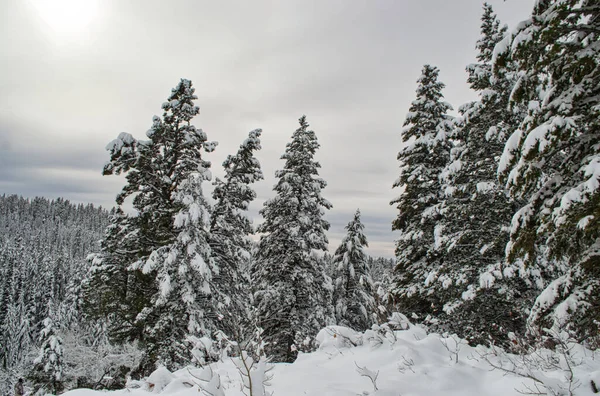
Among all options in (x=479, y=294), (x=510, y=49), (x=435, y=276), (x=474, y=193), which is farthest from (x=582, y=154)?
(x=435, y=276)

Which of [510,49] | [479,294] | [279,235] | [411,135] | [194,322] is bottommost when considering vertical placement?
[194,322]

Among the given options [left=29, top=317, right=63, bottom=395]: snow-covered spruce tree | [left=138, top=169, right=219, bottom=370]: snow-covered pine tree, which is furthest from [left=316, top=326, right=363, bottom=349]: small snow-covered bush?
[left=29, top=317, right=63, bottom=395]: snow-covered spruce tree

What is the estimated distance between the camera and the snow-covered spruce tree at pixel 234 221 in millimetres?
13938

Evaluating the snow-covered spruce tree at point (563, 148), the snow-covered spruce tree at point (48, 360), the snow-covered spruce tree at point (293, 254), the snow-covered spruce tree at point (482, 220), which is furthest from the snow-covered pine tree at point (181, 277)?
the snow-covered spruce tree at point (48, 360)

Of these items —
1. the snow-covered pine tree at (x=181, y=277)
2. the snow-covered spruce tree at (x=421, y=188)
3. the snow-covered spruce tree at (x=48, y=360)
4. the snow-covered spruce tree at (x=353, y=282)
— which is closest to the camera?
the snow-covered pine tree at (x=181, y=277)

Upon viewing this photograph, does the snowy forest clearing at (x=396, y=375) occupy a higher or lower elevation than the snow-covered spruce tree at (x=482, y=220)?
lower

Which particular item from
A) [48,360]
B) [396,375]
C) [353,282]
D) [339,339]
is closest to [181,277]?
[339,339]

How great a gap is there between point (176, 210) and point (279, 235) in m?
5.93

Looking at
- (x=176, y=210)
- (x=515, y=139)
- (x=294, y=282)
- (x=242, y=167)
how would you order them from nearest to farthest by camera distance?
(x=515, y=139)
(x=176, y=210)
(x=242, y=167)
(x=294, y=282)

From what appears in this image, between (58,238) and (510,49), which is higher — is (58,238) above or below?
above

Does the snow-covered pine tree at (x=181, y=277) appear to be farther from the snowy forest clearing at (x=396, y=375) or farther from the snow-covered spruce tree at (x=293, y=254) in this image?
the snowy forest clearing at (x=396, y=375)

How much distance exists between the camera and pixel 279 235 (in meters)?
16.4

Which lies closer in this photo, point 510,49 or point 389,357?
point 389,357

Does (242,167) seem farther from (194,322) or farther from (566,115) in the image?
(566,115)
